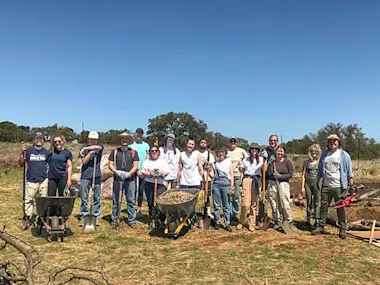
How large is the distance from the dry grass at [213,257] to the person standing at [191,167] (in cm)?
88

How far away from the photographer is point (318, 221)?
6551 millimetres

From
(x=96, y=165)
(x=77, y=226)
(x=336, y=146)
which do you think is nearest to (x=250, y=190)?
(x=336, y=146)

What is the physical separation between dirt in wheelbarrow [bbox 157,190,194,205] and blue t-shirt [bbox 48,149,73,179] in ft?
5.70

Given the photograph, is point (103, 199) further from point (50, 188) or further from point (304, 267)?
point (304, 267)

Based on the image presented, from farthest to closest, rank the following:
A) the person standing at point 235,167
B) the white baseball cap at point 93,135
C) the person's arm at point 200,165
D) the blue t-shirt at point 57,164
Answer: the person standing at point 235,167
the person's arm at point 200,165
the white baseball cap at point 93,135
the blue t-shirt at point 57,164

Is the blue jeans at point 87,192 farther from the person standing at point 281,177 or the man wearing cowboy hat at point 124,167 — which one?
the person standing at point 281,177

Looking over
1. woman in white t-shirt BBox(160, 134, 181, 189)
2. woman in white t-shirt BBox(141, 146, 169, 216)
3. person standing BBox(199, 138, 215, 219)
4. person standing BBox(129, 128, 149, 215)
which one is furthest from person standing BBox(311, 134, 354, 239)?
person standing BBox(129, 128, 149, 215)

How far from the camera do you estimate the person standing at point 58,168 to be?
618cm

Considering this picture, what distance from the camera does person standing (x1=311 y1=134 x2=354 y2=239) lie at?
6191 mm

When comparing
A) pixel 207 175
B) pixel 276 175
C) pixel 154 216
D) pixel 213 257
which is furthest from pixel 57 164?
pixel 276 175

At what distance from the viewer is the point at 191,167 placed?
6754 millimetres

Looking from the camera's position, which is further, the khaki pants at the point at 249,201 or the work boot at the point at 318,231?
the khaki pants at the point at 249,201

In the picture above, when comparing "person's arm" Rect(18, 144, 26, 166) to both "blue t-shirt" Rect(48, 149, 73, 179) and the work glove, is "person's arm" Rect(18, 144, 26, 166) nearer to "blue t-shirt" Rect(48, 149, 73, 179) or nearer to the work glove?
"blue t-shirt" Rect(48, 149, 73, 179)

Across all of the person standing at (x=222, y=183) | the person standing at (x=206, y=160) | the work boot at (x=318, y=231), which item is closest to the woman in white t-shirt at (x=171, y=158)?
the person standing at (x=206, y=160)
